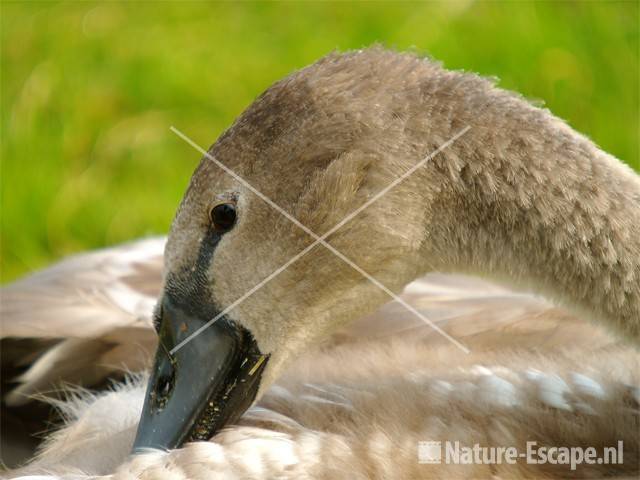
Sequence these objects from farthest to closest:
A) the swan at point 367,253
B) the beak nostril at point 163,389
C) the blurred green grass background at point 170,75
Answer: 1. the blurred green grass background at point 170,75
2. the beak nostril at point 163,389
3. the swan at point 367,253

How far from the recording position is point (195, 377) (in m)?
1.92

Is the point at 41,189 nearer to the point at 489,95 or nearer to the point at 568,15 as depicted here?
the point at 568,15

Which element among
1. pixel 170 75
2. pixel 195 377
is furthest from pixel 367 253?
pixel 170 75

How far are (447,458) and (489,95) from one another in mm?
568

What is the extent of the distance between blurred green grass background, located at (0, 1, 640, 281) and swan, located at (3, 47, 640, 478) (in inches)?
66.1

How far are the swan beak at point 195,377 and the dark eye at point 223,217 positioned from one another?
139 mm

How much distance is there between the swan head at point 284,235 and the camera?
1.83 metres

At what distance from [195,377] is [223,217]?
0.89ft

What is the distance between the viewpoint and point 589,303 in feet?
6.23

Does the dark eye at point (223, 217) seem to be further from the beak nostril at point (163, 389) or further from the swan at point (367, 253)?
the beak nostril at point (163, 389)

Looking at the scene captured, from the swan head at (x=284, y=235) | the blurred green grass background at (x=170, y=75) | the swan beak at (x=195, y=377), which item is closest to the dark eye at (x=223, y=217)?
the swan head at (x=284, y=235)

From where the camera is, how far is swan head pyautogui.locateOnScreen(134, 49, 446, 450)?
6.01 ft

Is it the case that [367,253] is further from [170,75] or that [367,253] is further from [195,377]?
[170,75]

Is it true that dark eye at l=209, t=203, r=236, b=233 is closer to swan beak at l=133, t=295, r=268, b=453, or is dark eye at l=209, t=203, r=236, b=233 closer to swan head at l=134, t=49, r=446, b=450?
swan head at l=134, t=49, r=446, b=450
